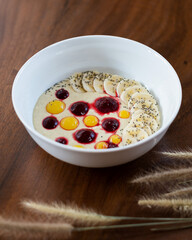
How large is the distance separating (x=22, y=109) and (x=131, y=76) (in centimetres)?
70

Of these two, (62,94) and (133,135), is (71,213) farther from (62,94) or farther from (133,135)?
(62,94)

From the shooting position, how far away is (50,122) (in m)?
1.97

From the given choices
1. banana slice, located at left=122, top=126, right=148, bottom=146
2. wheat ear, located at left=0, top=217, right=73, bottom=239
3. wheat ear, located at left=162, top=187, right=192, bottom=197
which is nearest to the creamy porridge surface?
banana slice, located at left=122, top=126, right=148, bottom=146

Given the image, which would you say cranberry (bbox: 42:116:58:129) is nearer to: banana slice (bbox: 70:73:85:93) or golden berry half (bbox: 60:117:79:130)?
golden berry half (bbox: 60:117:79:130)

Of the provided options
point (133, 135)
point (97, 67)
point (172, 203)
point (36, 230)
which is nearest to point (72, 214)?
point (36, 230)

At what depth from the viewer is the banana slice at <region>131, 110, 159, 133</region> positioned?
192 cm

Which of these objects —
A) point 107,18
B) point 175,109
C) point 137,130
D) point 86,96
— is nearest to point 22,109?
point 86,96

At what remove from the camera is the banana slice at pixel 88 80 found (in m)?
2.19

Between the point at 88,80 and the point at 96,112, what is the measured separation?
0.80ft

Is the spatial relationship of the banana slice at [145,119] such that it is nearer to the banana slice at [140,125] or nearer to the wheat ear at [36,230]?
the banana slice at [140,125]

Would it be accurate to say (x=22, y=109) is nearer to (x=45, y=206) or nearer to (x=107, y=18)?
(x=45, y=206)

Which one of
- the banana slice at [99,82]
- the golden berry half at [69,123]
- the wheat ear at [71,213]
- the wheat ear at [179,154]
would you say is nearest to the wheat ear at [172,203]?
the wheat ear at [71,213]

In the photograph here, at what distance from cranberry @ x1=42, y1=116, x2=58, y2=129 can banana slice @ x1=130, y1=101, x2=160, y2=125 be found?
1.36 ft

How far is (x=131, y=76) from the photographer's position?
2.24m
